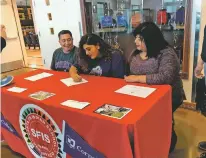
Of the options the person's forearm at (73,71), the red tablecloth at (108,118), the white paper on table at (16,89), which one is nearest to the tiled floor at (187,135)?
the red tablecloth at (108,118)

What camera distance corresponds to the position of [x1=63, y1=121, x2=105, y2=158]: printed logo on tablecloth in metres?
1.17

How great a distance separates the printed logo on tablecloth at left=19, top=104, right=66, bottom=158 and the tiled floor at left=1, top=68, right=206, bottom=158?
1.51 feet

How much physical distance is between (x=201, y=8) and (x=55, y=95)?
181 centimetres

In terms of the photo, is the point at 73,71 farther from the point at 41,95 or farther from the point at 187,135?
the point at 187,135

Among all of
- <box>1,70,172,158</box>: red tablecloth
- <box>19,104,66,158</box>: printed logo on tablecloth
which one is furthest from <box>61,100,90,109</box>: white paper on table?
<box>19,104,66,158</box>: printed logo on tablecloth

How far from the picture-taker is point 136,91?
1.37m

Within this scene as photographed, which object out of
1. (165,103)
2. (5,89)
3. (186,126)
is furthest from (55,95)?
(186,126)

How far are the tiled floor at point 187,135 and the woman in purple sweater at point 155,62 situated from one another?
48 cm

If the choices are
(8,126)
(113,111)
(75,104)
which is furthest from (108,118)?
(8,126)

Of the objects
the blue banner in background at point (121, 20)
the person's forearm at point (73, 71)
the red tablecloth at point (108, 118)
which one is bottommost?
the red tablecloth at point (108, 118)

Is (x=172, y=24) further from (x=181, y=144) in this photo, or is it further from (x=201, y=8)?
(x=181, y=144)

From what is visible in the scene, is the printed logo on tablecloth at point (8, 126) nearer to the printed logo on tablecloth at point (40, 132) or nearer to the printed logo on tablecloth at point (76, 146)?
the printed logo on tablecloth at point (40, 132)

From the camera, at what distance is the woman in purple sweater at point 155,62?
1476 millimetres

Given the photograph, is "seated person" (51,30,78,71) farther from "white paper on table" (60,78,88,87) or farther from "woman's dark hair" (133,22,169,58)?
"woman's dark hair" (133,22,169,58)
